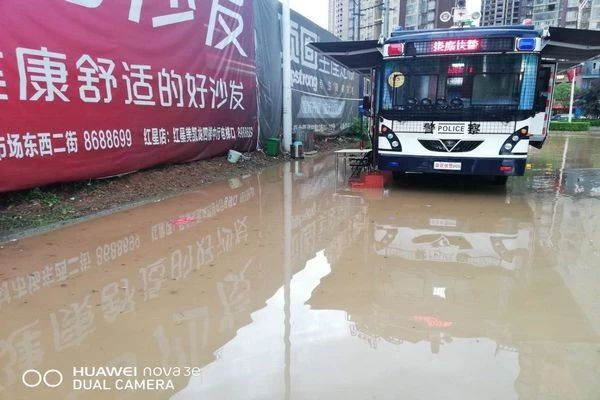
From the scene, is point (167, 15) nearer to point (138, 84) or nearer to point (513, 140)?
point (138, 84)

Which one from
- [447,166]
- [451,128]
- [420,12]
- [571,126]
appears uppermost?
[420,12]

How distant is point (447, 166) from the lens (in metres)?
7.32

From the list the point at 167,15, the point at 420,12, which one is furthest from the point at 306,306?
the point at 420,12

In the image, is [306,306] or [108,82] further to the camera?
[108,82]

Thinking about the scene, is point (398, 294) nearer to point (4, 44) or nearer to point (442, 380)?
point (442, 380)

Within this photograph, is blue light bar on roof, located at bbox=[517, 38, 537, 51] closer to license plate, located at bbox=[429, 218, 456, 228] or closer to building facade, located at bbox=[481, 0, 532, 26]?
license plate, located at bbox=[429, 218, 456, 228]

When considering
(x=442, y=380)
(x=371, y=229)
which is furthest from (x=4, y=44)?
(x=442, y=380)

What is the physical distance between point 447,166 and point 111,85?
5514mm

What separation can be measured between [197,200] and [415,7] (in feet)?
273

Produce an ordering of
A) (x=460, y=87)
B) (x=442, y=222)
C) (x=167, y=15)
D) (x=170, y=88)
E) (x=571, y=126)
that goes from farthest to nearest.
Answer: (x=571, y=126)
(x=170, y=88)
(x=167, y=15)
(x=460, y=87)
(x=442, y=222)

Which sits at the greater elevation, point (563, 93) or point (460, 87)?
point (563, 93)

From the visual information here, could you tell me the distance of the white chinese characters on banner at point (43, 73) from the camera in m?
5.59

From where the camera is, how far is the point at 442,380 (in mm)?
2508

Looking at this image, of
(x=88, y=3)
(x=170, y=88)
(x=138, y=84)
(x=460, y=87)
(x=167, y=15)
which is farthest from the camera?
(x=170, y=88)
